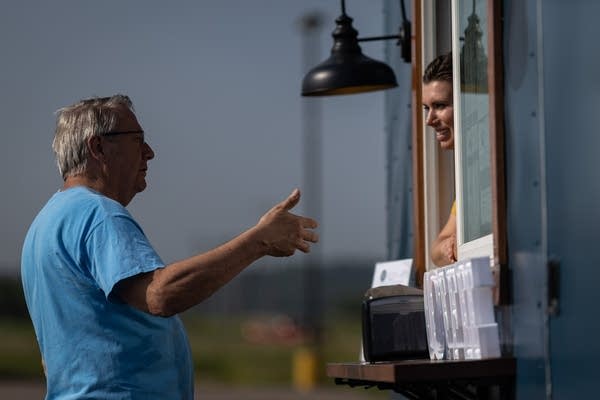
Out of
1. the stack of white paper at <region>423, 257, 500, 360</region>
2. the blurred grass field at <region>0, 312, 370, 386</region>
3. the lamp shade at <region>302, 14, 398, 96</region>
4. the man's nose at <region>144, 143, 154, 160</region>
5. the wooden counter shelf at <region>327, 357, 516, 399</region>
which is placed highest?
the lamp shade at <region>302, 14, 398, 96</region>

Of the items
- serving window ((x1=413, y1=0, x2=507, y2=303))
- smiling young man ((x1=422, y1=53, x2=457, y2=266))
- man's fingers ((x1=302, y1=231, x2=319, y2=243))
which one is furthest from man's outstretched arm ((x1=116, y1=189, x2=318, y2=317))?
smiling young man ((x1=422, y1=53, x2=457, y2=266))

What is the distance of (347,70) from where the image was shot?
17.2 ft

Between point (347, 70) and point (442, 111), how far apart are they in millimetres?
1170

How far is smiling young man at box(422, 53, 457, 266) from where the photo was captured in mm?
4090

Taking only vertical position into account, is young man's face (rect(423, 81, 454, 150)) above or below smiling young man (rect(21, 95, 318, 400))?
above

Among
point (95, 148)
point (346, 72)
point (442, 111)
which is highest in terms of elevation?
point (346, 72)

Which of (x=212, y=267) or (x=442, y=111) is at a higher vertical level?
(x=442, y=111)

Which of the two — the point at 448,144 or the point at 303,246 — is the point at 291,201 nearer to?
the point at 303,246

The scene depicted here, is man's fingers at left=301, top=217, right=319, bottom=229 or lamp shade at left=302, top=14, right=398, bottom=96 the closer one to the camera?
man's fingers at left=301, top=217, right=319, bottom=229

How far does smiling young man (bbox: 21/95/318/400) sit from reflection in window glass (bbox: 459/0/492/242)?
1.80ft

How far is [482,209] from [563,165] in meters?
0.80

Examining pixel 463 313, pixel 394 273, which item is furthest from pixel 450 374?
pixel 394 273

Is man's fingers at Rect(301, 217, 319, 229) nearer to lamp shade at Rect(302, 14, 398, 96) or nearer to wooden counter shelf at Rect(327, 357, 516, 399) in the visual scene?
wooden counter shelf at Rect(327, 357, 516, 399)

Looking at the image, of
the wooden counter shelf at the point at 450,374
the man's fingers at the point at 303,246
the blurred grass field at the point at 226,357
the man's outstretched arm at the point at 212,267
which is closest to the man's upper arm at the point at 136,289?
the man's outstretched arm at the point at 212,267
